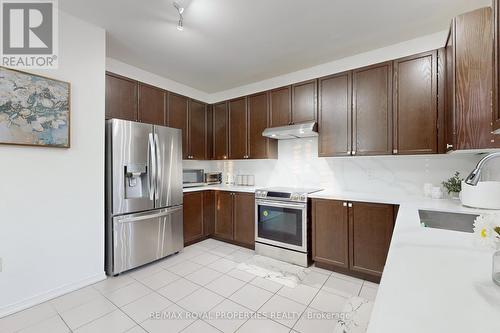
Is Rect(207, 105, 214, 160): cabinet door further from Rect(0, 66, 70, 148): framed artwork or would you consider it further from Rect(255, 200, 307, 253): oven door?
Rect(0, 66, 70, 148): framed artwork

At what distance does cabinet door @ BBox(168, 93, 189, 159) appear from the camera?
137 inches

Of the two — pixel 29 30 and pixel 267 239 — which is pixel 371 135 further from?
pixel 29 30

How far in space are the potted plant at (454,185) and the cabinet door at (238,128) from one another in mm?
2560

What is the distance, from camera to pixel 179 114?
360 centimetres

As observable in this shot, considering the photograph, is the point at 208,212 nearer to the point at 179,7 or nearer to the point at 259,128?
the point at 259,128

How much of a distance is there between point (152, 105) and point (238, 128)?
136 cm

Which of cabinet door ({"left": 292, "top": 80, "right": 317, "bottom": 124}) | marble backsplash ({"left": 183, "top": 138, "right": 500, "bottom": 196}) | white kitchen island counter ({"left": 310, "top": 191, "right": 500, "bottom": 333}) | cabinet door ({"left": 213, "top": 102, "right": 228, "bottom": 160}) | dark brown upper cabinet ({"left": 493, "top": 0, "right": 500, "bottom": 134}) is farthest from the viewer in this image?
cabinet door ({"left": 213, "top": 102, "right": 228, "bottom": 160})

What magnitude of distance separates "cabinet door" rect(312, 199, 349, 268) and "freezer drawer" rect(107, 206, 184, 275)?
188cm

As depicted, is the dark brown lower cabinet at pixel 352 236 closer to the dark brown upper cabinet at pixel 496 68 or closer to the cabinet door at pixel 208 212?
the dark brown upper cabinet at pixel 496 68

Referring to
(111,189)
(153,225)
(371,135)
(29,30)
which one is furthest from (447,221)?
(29,30)

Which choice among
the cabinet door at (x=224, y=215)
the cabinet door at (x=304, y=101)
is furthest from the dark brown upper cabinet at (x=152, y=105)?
A: the cabinet door at (x=304, y=101)

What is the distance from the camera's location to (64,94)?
218 centimetres

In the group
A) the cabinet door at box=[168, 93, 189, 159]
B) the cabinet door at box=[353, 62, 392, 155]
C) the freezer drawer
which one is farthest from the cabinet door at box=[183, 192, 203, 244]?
the cabinet door at box=[353, 62, 392, 155]

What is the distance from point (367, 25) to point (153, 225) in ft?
11.1
